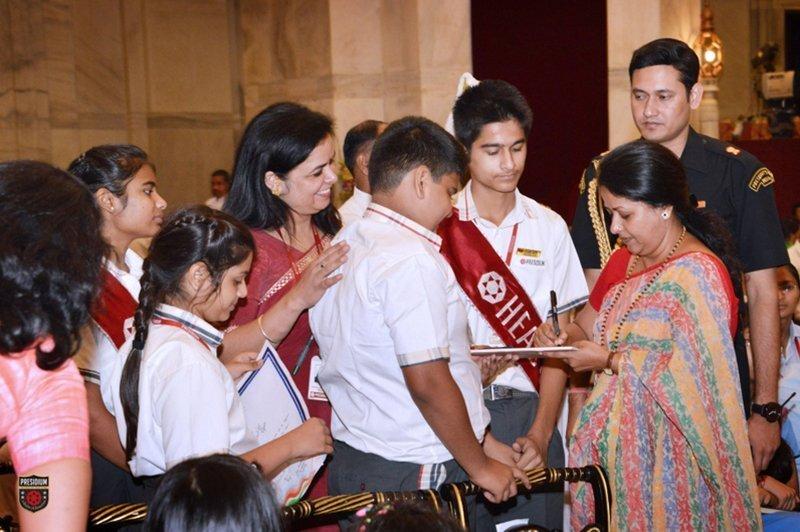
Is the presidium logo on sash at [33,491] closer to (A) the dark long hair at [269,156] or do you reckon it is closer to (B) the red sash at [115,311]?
(B) the red sash at [115,311]

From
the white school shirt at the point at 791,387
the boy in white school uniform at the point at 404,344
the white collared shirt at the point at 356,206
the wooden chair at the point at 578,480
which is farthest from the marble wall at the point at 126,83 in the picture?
the wooden chair at the point at 578,480

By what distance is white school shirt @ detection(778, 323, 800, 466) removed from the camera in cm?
405

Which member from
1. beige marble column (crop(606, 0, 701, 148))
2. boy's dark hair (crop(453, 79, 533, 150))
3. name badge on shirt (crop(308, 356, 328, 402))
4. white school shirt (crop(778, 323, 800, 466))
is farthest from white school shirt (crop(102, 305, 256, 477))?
beige marble column (crop(606, 0, 701, 148))

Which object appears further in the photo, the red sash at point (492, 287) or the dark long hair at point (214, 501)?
the red sash at point (492, 287)

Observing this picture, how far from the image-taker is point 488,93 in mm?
3316

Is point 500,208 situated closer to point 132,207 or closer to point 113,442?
point 132,207

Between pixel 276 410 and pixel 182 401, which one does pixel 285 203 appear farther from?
pixel 182 401

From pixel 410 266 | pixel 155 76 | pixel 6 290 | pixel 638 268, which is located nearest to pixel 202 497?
pixel 6 290

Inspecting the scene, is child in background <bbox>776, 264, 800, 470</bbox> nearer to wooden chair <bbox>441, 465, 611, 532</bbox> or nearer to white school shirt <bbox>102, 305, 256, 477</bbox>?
wooden chair <bbox>441, 465, 611, 532</bbox>

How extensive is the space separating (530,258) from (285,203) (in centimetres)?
76

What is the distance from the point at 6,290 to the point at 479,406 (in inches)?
55.3

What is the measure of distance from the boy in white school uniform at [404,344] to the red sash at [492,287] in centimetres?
52

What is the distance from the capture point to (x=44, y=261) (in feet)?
5.13

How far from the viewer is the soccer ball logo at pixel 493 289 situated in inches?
127
